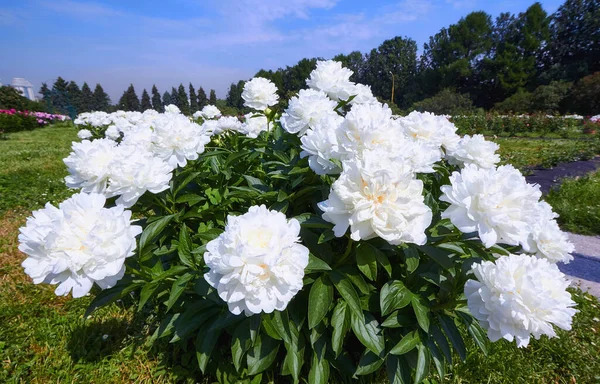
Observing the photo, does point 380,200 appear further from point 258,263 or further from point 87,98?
point 87,98

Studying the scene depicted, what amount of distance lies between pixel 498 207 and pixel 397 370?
2.56 ft

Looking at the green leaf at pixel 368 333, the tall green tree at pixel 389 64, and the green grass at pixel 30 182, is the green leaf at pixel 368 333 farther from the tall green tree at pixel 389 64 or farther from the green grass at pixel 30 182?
the tall green tree at pixel 389 64

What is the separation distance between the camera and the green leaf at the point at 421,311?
1210 mm

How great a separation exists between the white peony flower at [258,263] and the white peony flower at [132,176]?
0.47m

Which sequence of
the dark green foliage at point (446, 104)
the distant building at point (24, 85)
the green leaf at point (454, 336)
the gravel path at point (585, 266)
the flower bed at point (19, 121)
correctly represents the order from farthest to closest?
the distant building at point (24, 85)
the dark green foliage at point (446, 104)
the flower bed at point (19, 121)
the gravel path at point (585, 266)
the green leaf at point (454, 336)

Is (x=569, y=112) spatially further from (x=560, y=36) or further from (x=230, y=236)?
(x=230, y=236)

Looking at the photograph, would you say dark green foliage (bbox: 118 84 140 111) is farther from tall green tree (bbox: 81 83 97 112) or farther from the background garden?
the background garden

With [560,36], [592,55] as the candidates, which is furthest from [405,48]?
[592,55]

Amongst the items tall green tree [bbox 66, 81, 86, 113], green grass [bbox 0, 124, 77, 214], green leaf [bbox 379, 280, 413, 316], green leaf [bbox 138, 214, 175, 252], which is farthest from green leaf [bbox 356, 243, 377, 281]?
tall green tree [bbox 66, 81, 86, 113]

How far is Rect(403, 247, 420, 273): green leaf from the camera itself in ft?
3.91

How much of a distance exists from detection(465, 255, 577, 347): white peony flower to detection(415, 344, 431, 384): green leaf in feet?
1.05

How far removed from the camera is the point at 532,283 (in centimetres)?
98

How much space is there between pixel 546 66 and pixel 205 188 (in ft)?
149

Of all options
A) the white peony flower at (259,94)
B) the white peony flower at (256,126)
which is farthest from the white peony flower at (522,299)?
the white peony flower at (256,126)
